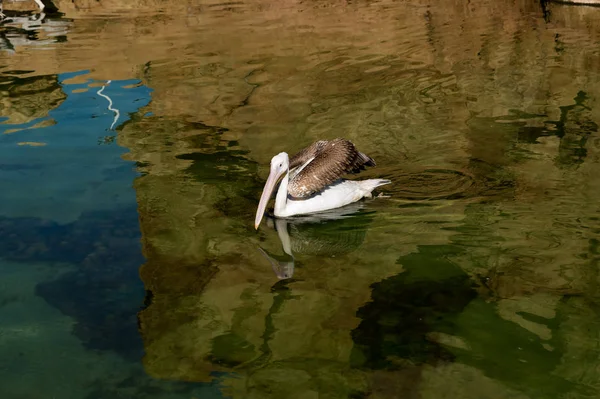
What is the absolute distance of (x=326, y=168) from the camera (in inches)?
298

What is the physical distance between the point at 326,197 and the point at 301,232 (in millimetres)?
432

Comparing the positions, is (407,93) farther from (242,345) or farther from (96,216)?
(242,345)

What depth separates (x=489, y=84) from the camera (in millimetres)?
12070

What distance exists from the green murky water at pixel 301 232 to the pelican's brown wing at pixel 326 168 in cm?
32

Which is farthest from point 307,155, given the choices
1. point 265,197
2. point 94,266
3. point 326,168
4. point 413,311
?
point 413,311

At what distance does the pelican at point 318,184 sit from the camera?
750 cm

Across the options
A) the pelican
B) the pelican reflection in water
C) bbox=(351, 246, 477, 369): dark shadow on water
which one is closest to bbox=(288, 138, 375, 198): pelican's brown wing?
the pelican

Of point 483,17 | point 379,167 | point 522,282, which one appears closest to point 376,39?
point 483,17

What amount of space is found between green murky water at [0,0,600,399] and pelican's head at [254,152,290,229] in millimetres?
227

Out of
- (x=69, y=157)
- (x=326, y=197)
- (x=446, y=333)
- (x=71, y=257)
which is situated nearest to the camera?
(x=446, y=333)

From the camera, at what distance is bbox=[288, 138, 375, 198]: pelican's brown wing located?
24.6 ft

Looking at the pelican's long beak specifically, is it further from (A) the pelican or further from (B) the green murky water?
(B) the green murky water

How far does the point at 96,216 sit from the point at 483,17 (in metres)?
11.7

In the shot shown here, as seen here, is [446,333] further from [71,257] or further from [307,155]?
[71,257]
